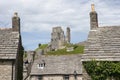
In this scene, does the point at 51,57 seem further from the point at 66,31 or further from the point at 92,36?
the point at 66,31

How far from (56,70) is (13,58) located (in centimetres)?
3415

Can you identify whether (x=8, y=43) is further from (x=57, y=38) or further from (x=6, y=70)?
(x=57, y=38)

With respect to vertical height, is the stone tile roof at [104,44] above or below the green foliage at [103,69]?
above

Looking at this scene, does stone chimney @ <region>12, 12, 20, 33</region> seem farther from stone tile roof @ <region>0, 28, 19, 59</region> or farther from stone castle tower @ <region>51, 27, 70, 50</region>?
stone castle tower @ <region>51, 27, 70, 50</region>

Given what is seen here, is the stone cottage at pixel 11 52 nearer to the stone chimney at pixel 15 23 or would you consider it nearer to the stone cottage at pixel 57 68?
the stone chimney at pixel 15 23

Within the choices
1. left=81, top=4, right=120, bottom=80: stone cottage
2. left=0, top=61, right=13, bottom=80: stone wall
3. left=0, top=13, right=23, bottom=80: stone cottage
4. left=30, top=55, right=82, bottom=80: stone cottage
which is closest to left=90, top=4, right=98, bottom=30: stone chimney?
left=81, top=4, right=120, bottom=80: stone cottage

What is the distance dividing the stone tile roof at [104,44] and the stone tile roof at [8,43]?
6.25 meters

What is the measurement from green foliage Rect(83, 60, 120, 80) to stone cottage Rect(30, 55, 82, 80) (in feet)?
109

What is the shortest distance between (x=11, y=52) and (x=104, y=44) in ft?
27.0

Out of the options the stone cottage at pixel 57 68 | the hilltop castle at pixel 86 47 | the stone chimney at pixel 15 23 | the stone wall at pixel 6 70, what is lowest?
the stone cottage at pixel 57 68

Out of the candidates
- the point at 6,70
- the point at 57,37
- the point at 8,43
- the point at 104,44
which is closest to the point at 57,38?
the point at 57,37

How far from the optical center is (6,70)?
85.0 feet

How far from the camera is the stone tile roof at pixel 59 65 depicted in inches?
2324

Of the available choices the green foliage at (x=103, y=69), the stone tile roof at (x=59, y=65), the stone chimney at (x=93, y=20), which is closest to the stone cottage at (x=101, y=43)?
the stone chimney at (x=93, y=20)
